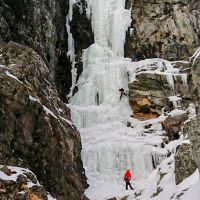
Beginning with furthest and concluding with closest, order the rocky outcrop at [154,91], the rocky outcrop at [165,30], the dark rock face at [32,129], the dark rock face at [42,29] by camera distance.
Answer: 1. the rocky outcrop at [165,30]
2. the rocky outcrop at [154,91]
3. the dark rock face at [42,29]
4. the dark rock face at [32,129]

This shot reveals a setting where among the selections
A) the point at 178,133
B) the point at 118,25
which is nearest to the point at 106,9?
the point at 118,25

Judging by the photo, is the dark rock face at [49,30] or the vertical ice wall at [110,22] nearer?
the dark rock face at [49,30]

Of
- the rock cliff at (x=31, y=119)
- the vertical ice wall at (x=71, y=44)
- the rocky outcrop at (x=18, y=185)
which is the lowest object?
the rocky outcrop at (x=18, y=185)

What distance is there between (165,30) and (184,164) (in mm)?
17894

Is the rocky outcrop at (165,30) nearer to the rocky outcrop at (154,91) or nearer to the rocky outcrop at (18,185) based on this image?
the rocky outcrop at (154,91)

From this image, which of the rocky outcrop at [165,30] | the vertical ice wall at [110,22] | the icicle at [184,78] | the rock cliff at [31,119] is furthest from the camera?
the vertical ice wall at [110,22]

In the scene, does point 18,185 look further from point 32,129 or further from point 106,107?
point 106,107

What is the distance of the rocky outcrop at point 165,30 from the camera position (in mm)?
30734

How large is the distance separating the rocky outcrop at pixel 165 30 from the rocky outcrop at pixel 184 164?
1559 centimetres

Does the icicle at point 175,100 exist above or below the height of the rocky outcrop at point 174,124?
above

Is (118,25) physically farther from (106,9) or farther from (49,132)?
(49,132)

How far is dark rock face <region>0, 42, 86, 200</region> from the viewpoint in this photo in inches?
592

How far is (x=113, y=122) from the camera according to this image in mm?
26000

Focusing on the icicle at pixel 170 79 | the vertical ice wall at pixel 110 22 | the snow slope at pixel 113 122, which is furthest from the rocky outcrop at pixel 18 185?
the vertical ice wall at pixel 110 22
